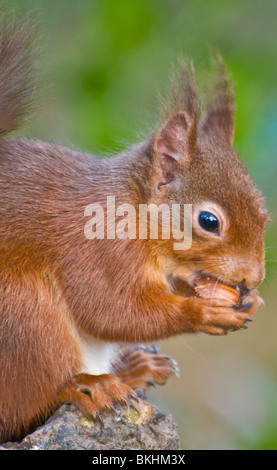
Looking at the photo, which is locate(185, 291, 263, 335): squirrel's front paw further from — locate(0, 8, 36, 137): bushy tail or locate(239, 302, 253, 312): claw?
locate(0, 8, 36, 137): bushy tail

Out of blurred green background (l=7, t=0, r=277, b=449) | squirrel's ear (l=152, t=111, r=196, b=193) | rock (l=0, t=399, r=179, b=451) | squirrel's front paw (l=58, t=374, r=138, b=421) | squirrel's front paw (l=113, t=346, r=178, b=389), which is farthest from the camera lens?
blurred green background (l=7, t=0, r=277, b=449)

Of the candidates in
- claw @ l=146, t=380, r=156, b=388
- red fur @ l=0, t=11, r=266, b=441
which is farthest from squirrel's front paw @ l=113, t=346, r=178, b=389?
red fur @ l=0, t=11, r=266, b=441

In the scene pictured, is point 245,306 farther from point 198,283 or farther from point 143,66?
point 143,66

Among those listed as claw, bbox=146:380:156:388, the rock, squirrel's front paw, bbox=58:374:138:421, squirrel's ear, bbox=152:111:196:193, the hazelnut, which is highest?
squirrel's ear, bbox=152:111:196:193

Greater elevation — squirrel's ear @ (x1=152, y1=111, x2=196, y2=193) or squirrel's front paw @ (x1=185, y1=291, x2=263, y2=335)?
squirrel's ear @ (x1=152, y1=111, x2=196, y2=193)

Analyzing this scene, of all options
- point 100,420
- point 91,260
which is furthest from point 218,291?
point 100,420

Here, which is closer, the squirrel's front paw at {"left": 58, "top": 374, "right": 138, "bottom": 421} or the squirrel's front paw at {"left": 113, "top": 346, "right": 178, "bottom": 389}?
the squirrel's front paw at {"left": 58, "top": 374, "right": 138, "bottom": 421}
